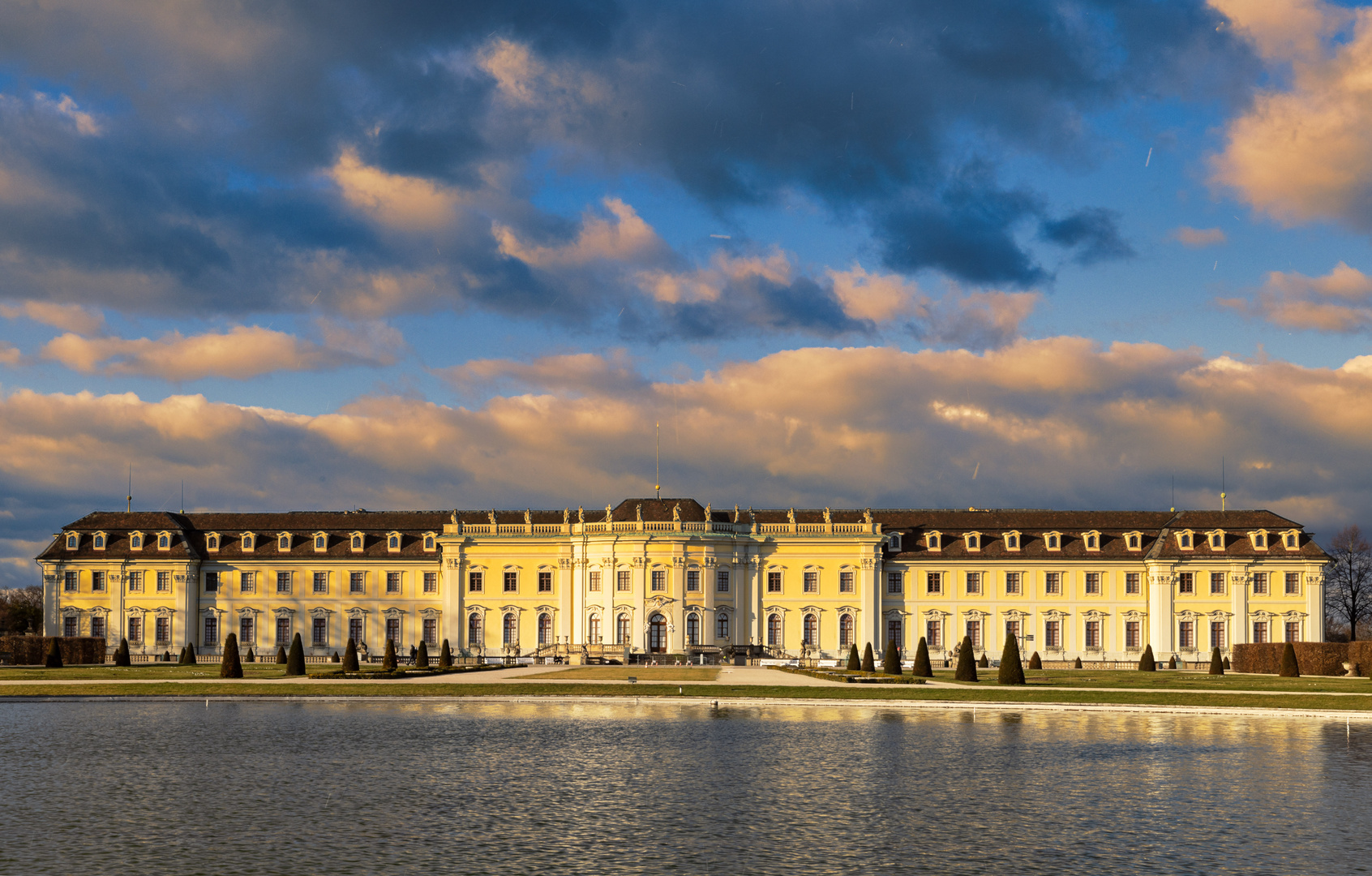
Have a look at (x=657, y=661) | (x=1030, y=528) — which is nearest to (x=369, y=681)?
(x=657, y=661)

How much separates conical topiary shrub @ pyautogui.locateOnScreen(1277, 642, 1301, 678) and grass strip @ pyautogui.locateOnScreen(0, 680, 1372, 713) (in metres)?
19.7

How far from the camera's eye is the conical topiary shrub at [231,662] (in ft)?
194

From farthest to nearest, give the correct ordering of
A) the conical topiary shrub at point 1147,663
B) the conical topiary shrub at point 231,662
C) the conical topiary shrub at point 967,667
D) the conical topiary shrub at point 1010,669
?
the conical topiary shrub at point 1147,663, the conical topiary shrub at point 231,662, the conical topiary shrub at point 967,667, the conical topiary shrub at point 1010,669

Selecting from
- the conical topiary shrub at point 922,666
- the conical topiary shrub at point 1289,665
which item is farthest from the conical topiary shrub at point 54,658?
the conical topiary shrub at point 1289,665

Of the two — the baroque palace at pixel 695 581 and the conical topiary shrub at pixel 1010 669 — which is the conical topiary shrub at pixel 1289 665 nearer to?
the conical topiary shrub at pixel 1010 669

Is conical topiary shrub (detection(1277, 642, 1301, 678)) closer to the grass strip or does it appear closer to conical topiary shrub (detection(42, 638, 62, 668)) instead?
the grass strip

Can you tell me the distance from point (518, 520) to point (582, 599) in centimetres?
924

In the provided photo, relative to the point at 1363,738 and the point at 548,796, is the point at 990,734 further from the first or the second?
the point at 548,796

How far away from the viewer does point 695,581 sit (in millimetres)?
86062

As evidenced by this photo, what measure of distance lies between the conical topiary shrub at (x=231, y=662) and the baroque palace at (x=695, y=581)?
26.6 metres

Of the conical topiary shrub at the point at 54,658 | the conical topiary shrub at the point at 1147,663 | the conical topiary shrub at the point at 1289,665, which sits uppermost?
the conical topiary shrub at the point at 54,658

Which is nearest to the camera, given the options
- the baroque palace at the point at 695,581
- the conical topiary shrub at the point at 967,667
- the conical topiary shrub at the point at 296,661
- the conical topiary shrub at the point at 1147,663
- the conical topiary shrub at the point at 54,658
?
the conical topiary shrub at the point at 967,667

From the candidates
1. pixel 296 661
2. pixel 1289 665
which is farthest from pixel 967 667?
pixel 296 661

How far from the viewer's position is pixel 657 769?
87.8 ft
